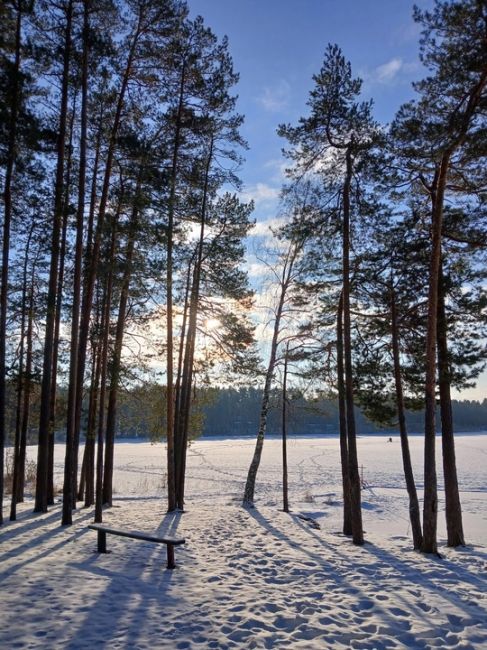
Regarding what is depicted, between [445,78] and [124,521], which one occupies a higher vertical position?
[445,78]

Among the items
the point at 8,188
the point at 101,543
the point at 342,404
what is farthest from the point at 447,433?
the point at 8,188

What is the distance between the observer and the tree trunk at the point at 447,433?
11.4 m

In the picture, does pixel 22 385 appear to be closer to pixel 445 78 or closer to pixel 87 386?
pixel 87 386

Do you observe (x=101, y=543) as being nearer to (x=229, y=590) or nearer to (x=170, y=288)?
(x=229, y=590)

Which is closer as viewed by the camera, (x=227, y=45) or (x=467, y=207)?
(x=467, y=207)

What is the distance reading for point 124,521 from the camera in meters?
12.0

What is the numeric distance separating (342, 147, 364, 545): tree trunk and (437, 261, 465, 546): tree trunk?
8.74 feet

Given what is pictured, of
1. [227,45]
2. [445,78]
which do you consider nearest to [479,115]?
[445,78]

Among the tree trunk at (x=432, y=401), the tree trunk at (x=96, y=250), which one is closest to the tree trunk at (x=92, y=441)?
the tree trunk at (x=96, y=250)

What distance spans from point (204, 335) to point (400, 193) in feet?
25.8

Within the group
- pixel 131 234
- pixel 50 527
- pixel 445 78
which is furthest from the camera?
pixel 131 234

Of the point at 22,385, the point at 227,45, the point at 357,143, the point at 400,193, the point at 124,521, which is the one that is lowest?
the point at 124,521

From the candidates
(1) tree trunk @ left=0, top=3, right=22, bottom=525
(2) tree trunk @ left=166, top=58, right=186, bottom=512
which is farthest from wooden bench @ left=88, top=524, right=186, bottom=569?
(2) tree trunk @ left=166, top=58, right=186, bottom=512

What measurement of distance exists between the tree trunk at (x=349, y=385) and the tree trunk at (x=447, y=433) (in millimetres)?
2665
